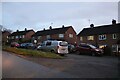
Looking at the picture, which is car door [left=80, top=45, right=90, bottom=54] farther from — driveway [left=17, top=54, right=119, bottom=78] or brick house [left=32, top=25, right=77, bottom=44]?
brick house [left=32, top=25, right=77, bottom=44]

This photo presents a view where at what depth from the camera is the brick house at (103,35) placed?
47.0 metres

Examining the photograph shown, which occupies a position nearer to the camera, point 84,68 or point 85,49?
point 84,68

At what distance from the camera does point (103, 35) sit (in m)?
49.4

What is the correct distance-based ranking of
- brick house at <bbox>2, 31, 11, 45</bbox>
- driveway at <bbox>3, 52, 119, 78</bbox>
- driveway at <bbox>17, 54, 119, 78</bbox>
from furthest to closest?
brick house at <bbox>2, 31, 11, 45</bbox>, driveway at <bbox>17, 54, 119, 78</bbox>, driveway at <bbox>3, 52, 119, 78</bbox>

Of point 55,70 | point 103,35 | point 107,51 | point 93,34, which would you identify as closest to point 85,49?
point 107,51

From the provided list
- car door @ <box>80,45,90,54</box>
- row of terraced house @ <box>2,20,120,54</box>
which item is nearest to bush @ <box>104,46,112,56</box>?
row of terraced house @ <box>2,20,120,54</box>

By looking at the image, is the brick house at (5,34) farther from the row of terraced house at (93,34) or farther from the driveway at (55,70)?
the driveway at (55,70)

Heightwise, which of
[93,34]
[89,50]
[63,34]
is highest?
[63,34]

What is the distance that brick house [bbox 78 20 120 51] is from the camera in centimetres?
4700

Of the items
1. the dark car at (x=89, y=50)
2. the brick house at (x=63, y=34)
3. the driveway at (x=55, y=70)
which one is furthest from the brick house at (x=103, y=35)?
the driveway at (x=55, y=70)

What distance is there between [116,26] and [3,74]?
40444mm

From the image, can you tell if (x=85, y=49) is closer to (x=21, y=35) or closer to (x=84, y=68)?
(x=84, y=68)

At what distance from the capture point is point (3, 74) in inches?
478

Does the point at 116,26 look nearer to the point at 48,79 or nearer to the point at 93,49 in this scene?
the point at 93,49
